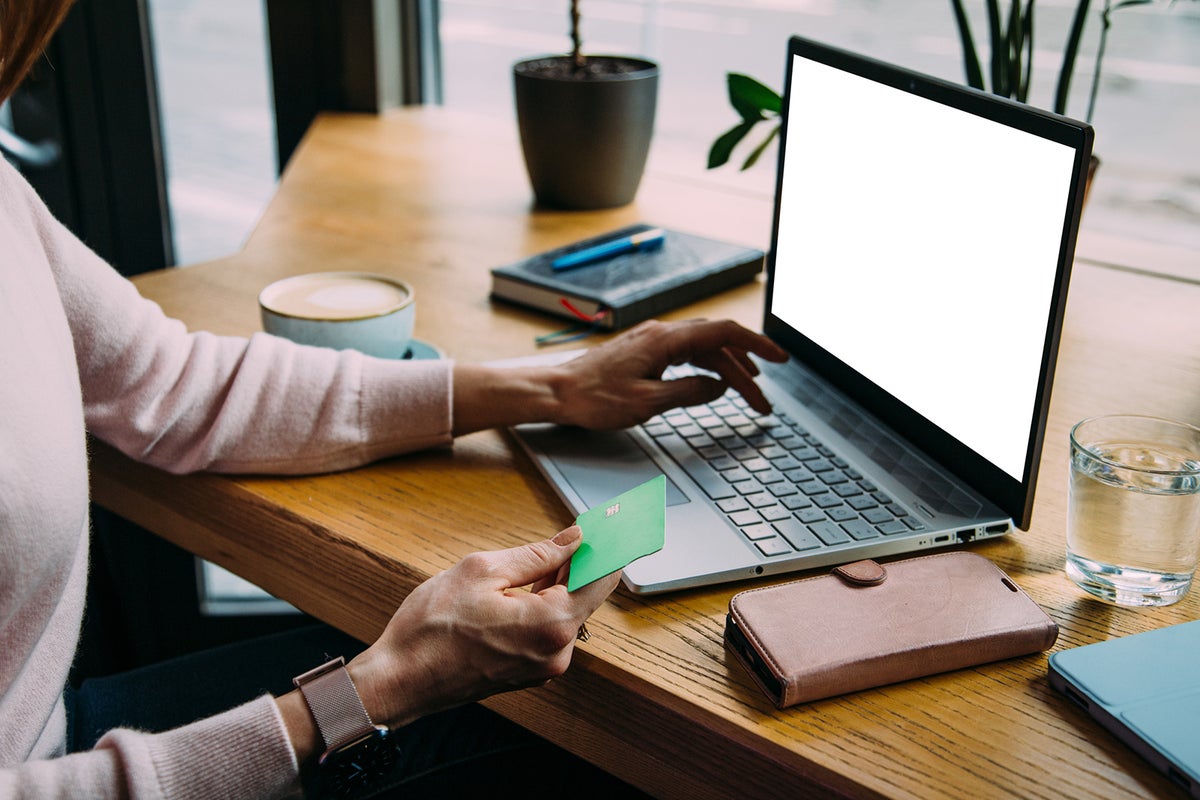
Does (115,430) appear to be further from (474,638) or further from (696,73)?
(696,73)

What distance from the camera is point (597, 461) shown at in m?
0.80

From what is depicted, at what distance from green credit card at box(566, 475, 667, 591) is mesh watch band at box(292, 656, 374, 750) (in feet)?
0.46

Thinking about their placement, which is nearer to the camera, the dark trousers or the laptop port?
the laptop port

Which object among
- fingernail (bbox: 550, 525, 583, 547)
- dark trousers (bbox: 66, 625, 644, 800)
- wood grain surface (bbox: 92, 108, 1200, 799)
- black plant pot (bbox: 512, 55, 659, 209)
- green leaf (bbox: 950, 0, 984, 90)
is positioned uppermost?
green leaf (bbox: 950, 0, 984, 90)

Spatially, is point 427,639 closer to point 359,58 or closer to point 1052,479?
point 1052,479

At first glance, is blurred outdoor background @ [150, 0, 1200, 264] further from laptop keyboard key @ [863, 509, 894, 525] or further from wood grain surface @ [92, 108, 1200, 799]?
laptop keyboard key @ [863, 509, 894, 525]

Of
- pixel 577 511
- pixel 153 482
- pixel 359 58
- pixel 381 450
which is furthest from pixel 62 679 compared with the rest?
pixel 359 58

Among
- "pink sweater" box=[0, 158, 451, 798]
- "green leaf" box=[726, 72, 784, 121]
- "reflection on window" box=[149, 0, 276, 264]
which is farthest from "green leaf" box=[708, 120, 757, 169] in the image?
"reflection on window" box=[149, 0, 276, 264]

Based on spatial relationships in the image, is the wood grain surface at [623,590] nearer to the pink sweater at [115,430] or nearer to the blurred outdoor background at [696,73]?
the pink sweater at [115,430]

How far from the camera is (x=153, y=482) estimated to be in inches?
32.6

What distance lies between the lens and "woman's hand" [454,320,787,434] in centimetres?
84

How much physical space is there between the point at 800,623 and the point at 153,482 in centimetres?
54

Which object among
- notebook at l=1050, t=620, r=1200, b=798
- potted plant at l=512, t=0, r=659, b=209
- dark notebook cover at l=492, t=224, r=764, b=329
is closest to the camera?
notebook at l=1050, t=620, r=1200, b=798

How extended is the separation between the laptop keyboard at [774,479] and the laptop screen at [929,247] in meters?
0.06
